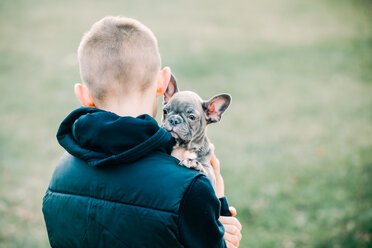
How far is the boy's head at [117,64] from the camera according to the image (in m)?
2.55

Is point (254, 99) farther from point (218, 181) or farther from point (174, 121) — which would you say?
point (174, 121)

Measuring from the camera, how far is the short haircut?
100 inches

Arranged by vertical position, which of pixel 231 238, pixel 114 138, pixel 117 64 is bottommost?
pixel 231 238

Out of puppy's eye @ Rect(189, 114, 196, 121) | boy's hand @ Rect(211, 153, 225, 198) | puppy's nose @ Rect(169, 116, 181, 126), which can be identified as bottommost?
boy's hand @ Rect(211, 153, 225, 198)

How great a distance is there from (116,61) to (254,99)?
10860 millimetres

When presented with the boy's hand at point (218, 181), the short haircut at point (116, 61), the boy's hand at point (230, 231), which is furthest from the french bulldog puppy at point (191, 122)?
the short haircut at point (116, 61)

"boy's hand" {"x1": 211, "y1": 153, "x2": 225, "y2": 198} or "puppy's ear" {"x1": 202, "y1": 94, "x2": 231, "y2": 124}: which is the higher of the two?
"puppy's ear" {"x1": 202, "y1": 94, "x2": 231, "y2": 124}

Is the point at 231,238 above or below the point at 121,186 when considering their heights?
below

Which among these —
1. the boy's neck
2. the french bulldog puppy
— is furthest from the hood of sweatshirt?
the french bulldog puppy

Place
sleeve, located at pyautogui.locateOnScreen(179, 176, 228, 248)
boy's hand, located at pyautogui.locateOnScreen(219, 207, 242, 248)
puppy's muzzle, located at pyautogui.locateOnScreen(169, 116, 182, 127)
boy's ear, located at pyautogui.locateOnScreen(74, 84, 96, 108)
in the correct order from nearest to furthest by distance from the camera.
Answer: sleeve, located at pyautogui.locateOnScreen(179, 176, 228, 248)
boy's ear, located at pyautogui.locateOnScreen(74, 84, 96, 108)
boy's hand, located at pyautogui.locateOnScreen(219, 207, 242, 248)
puppy's muzzle, located at pyautogui.locateOnScreen(169, 116, 182, 127)

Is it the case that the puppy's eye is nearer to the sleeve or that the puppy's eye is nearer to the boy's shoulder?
the boy's shoulder

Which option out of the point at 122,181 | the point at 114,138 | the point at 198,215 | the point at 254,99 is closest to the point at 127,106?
the point at 114,138

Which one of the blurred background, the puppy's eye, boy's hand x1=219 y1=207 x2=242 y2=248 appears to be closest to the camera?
boy's hand x1=219 y1=207 x2=242 y2=248

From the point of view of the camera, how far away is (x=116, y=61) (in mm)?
2541
